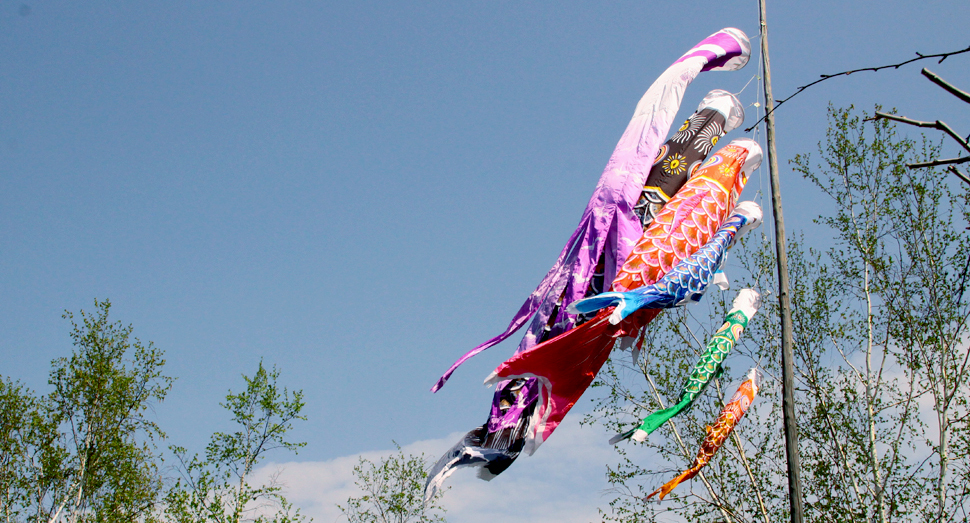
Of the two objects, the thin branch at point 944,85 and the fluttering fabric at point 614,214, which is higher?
the fluttering fabric at point 614,214

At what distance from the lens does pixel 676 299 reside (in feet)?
15.9

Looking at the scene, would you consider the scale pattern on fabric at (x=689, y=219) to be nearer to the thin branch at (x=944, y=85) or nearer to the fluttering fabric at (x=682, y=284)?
the fluttering fabric at (x=682, y=284)

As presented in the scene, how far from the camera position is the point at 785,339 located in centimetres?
459

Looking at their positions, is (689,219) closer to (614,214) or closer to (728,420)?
(614,214)

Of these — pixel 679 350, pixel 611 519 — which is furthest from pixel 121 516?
pixel 679 350

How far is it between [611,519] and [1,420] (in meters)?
10.7

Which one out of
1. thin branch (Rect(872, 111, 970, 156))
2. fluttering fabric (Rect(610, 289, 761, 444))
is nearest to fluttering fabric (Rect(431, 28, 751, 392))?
fluttering fabric (Rect(610, 289, 761, 444))

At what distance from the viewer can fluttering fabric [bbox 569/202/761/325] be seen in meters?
4.58

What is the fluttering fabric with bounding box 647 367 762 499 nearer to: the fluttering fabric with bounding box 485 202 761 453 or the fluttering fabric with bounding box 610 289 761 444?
the fluttering fabric with bounding box 610 289 761 444

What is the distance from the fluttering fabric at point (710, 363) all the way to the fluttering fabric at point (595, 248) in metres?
0.77

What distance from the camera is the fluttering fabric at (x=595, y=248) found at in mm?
4945

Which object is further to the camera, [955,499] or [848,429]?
[848,429]

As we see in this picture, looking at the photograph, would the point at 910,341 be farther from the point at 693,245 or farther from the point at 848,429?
the point at 693,245

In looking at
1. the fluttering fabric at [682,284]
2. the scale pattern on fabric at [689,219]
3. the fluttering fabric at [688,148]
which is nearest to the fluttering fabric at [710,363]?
the fluttering fabric at [682,284]
